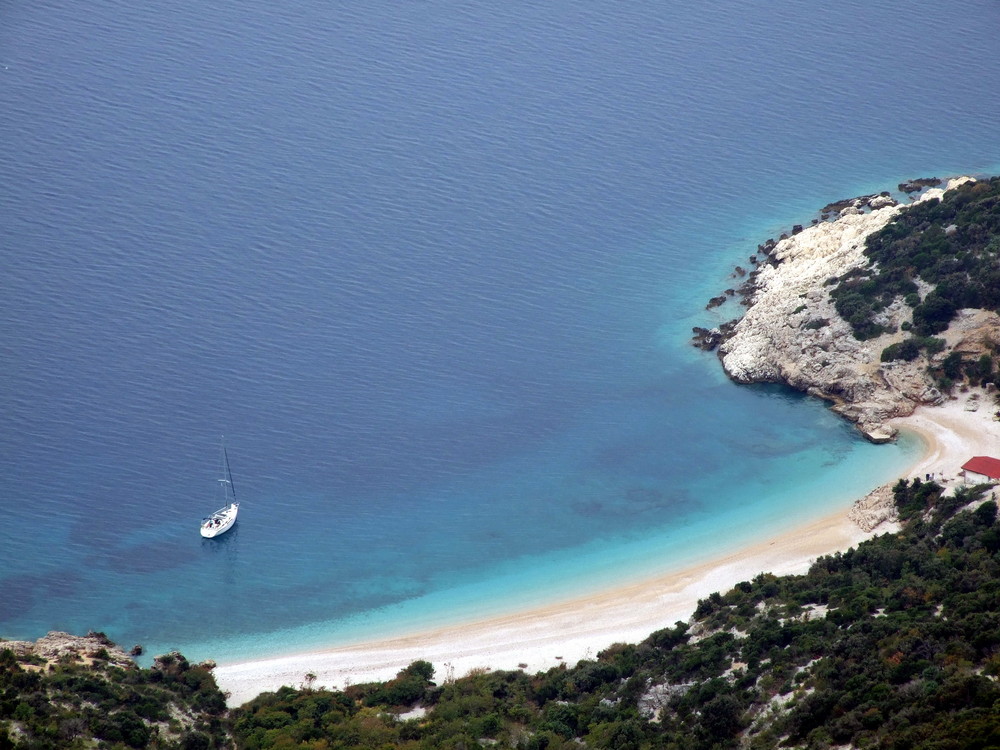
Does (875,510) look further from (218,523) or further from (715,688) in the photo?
(218,523)

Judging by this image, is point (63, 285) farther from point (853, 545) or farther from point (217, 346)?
point (853, 545)

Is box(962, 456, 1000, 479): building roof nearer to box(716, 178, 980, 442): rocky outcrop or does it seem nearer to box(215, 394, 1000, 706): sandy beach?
box(215, 394, 1000, 706): sandy beach

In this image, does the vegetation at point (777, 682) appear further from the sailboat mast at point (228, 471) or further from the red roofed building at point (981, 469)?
the sailboat mast at point (228, 471)

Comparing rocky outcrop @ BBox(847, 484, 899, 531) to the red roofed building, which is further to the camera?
rocky outcrop @ BBox(847, 484, 899, 531)

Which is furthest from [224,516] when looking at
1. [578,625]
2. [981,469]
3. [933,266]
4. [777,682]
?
[933,266]

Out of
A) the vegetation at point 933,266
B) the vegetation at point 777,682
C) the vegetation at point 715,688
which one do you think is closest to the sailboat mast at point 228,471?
the vegetation at point 715,688

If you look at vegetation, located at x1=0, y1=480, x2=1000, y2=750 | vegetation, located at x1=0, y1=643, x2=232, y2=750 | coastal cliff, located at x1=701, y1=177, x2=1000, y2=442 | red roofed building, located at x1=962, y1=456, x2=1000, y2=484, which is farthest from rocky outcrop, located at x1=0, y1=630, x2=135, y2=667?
red roofed building, located at x1=962, y1=456, x2=1000, y2=484
